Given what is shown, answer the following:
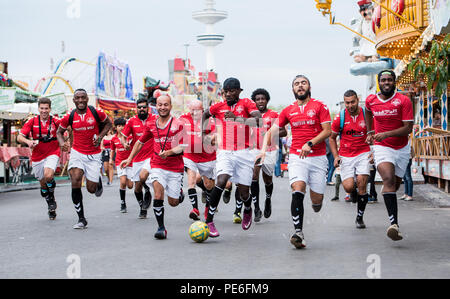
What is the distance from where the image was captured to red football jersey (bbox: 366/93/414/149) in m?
8.63

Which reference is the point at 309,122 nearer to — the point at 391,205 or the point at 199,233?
the point at 391,205

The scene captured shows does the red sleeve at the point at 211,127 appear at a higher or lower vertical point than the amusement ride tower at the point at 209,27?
lower

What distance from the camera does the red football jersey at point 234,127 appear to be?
31.0 ft

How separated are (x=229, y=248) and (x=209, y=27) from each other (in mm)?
175161

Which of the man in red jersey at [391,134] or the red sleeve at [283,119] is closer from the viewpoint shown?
the man in red jersey at [391,134]

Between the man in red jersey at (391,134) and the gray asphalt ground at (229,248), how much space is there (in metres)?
0.76

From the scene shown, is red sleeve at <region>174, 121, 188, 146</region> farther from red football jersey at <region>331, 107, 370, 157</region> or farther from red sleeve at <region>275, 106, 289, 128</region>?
red football jersey at <region>331, 107, 370, 157</region>

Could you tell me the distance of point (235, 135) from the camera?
31.0 feet

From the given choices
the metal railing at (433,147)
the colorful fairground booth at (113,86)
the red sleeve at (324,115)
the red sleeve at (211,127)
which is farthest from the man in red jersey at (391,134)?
the colorful fairground booth at (113,86)

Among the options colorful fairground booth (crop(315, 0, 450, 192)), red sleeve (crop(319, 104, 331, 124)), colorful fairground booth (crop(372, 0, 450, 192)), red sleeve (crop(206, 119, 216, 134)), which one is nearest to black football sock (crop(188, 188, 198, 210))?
red sleeve (crop(206, 119, 216, 134))

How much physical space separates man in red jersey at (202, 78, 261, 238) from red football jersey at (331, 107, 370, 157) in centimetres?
192

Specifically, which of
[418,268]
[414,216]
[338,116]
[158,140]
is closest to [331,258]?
[418,268]

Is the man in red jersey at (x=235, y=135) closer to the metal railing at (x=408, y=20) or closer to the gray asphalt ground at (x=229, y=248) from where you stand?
the gray asphalt ground at (x=229, y=248)

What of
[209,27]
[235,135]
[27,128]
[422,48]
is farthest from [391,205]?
[209,27]
